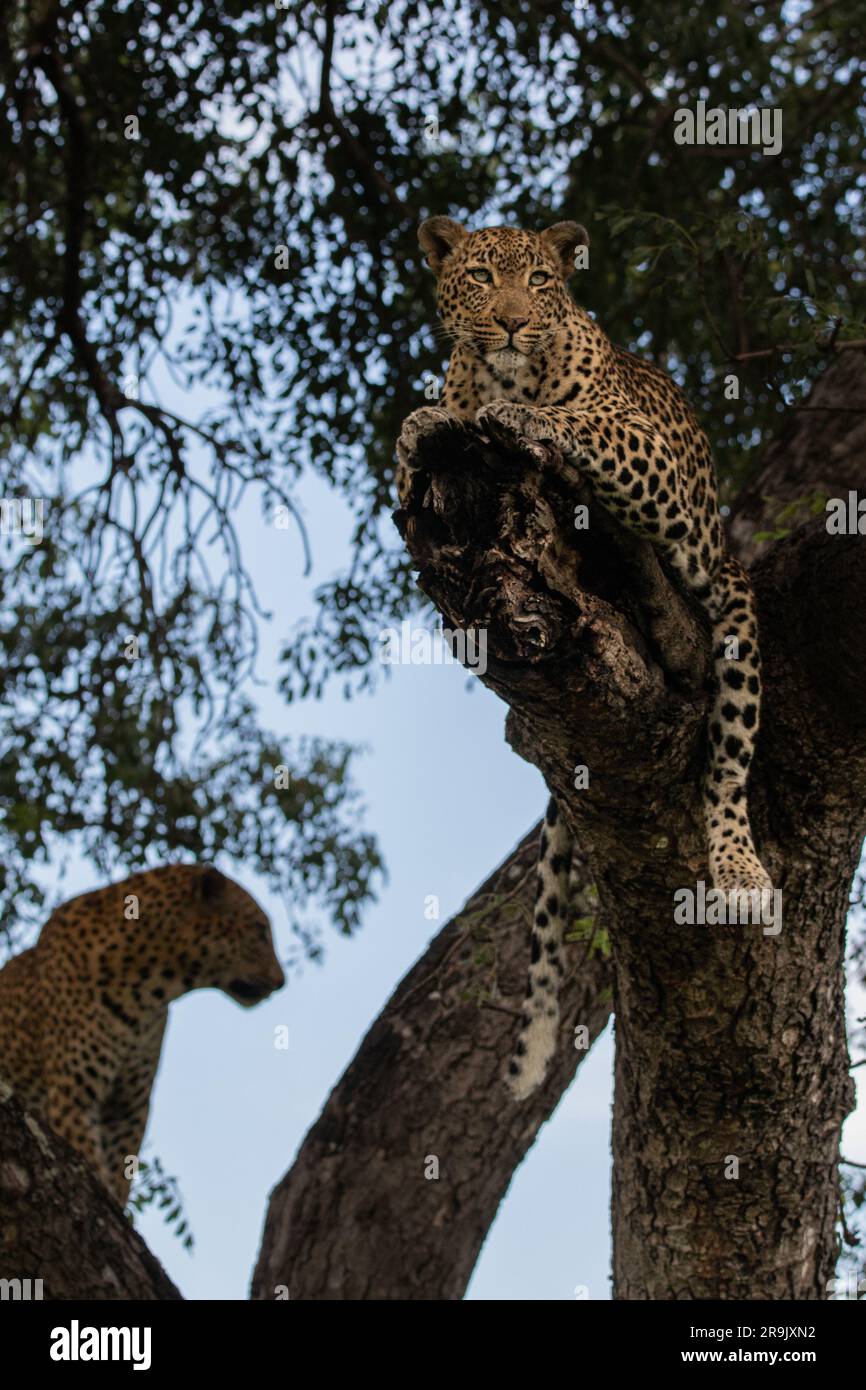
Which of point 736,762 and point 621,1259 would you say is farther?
point 621,1259

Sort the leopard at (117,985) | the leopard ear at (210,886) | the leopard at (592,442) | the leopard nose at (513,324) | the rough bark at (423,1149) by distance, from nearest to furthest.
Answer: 1. the leopard at (592,442)
2. the leopard nose at (513,324)
3. the rough bark at (423,1149)
4. the leopard at (117,985)
5. the leopard ear at (210,886)

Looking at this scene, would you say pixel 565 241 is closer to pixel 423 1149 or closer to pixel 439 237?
pixel 439 237

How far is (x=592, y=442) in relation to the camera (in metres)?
4.69

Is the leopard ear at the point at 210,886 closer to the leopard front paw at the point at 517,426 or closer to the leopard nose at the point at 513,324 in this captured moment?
the leopard nose at the point at 513,324

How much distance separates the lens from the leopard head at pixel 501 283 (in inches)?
209

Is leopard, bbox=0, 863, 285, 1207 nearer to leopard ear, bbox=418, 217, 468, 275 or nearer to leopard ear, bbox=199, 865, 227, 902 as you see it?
leopard ear, bbox=199, 865, 227, 902

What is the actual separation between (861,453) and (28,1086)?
5588mm

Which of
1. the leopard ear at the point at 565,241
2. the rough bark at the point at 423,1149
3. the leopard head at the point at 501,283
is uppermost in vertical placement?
the leopard ear at the point at 565,241

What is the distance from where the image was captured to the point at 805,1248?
593 centimetres

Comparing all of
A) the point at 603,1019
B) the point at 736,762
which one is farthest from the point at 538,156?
the point at 736,762

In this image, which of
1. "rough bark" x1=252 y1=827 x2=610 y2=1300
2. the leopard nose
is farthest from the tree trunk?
"rough bark" x1=252 y1=827 x2=610 y2=1300

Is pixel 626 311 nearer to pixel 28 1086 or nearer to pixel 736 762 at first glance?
pixel 736 762

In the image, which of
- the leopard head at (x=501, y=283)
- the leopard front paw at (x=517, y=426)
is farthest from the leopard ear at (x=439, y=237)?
the leopard front paw at (x=517, y=426)

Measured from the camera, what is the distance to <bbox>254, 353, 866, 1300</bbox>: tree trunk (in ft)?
13.9
